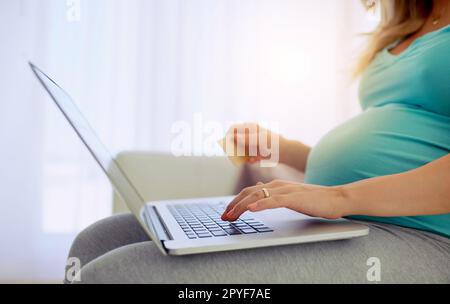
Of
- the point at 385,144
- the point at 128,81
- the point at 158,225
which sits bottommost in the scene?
the point at 158,225

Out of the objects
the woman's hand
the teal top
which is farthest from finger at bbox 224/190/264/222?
the woman's hand

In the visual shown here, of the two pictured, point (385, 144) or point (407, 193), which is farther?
point (385, 144)

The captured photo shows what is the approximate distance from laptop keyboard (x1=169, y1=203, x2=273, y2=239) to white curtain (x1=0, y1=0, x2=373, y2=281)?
1244mm

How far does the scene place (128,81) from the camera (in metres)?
1.88

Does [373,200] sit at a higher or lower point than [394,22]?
lower

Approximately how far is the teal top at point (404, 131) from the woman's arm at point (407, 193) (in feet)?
0.31

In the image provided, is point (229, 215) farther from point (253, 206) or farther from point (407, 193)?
point (407, 193)

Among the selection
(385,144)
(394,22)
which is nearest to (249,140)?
(385,144)

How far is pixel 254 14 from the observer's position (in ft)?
6.39

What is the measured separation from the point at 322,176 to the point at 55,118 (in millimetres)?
1488

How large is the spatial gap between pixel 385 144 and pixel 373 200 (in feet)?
0.63

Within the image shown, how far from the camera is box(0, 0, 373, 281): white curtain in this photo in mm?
1846
